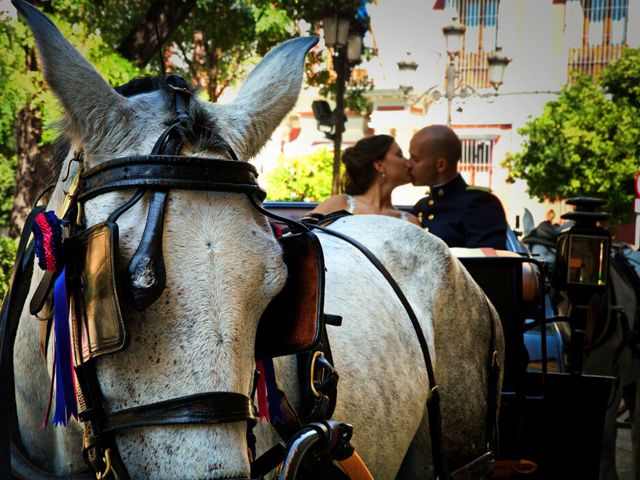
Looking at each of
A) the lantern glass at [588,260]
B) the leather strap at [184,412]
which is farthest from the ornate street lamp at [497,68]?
the leather strap at [184,412]

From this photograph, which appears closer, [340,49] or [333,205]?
[333,205]

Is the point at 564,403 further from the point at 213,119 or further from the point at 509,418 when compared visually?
the point at 213,119

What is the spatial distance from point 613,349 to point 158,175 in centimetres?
562

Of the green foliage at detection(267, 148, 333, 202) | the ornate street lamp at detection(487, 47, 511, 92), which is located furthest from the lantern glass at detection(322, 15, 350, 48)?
the green foliage at detection(267, 148, 333, 202)

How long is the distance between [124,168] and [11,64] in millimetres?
7103

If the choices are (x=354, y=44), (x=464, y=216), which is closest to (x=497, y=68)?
(x=354, y=44)

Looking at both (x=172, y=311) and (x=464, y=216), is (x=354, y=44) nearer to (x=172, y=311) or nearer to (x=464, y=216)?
(x=464, y=216)

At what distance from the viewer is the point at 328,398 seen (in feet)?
7.99

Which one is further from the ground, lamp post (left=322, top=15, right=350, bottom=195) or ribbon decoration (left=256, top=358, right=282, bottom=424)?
lamp post (left=322, top=15, right=350, bottom=195)

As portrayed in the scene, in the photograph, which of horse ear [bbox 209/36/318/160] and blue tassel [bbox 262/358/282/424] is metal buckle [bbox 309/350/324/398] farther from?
horse ear [bbox 209/36/318/160]

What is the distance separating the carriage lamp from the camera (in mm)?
4742

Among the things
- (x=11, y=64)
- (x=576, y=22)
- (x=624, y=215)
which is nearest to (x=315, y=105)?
(x=11, y=64)

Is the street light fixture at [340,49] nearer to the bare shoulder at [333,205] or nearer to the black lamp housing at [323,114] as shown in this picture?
the black lamp housing at [323,114]

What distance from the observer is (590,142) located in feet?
96.4
